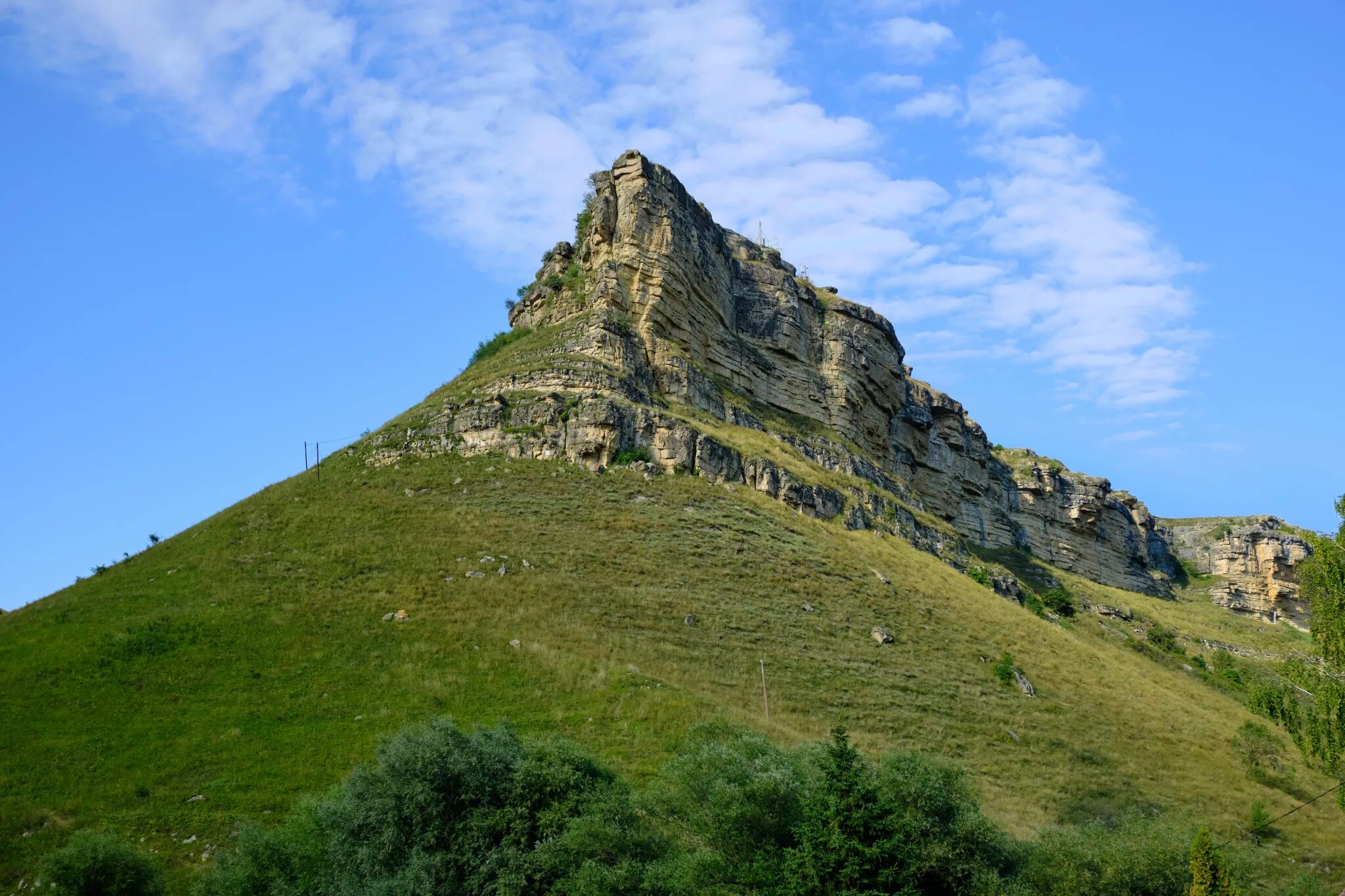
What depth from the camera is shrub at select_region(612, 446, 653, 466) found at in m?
55.2

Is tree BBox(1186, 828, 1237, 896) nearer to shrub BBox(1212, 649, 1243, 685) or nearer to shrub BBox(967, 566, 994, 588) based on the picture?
shrub BBox(967, 566, 994, 588)

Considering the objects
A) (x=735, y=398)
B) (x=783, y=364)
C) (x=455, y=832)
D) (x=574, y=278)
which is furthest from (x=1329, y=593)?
(x=783, y=364)

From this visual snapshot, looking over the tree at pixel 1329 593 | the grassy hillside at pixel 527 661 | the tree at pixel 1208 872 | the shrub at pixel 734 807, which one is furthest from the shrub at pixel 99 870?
the tree at pixel 1329 593

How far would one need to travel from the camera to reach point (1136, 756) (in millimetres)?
42031

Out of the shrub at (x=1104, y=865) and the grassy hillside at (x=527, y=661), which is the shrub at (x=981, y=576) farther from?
the shrub at (x=1104, y=865)

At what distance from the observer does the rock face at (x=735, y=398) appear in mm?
56750

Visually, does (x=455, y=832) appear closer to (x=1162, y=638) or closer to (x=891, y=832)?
(x=891, y=832)

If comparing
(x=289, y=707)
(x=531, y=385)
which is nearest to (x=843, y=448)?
(x=531, y=385)

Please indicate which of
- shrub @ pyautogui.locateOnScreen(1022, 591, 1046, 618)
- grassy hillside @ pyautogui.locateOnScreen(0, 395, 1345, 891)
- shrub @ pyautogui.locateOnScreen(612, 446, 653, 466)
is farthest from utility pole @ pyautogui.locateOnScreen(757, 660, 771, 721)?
shrub @ pyautogui.locateOnScreen(1022, 591, 1046, 618)

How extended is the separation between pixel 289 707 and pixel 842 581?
26123 mm

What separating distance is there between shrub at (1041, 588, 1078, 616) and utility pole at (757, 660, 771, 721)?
38.4 m

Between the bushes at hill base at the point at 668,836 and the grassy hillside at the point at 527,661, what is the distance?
3.58 meters

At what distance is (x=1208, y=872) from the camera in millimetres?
22328

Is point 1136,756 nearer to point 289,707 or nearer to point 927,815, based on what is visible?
point 927,815
